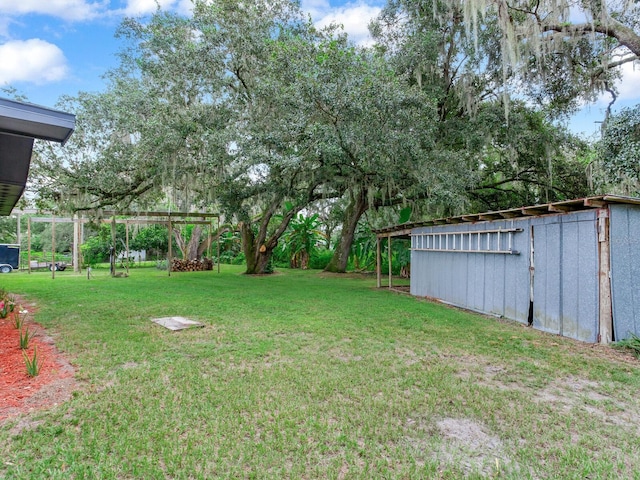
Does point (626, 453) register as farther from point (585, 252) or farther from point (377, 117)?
point (377, 117)

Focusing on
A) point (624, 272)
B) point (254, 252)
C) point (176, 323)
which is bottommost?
point (176, 323)

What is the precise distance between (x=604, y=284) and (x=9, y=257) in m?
22.5

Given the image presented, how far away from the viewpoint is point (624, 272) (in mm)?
4867

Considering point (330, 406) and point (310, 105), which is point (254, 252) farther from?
point (330, 406)

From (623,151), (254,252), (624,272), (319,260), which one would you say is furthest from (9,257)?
(623,151)

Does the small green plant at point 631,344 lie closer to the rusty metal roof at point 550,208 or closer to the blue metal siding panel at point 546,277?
the blue metal siding panel at point 546,277

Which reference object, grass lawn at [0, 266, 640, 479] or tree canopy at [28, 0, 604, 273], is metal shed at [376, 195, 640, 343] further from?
tree canopy at [28, 0, 604, 273]

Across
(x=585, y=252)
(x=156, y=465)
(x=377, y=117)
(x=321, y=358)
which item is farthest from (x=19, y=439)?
(x=377, y=117)

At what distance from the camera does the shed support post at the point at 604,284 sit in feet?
15.7

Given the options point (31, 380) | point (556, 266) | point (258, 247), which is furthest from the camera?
point (258, 247)

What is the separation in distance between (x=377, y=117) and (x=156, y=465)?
7674 millimetres

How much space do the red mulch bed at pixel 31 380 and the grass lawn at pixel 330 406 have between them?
0.16 metres

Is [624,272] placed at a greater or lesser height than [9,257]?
greater

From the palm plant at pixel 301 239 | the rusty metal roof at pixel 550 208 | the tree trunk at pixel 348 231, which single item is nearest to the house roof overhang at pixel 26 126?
the rusty metal roof at pixel 550 208
